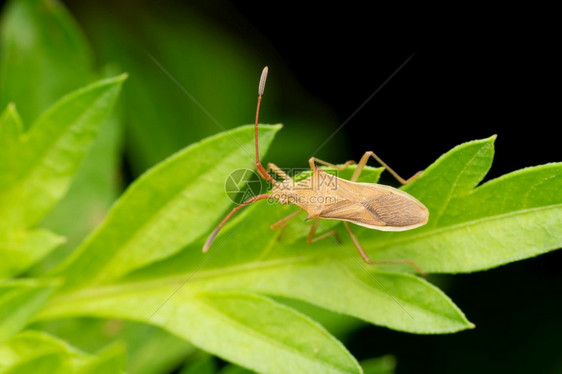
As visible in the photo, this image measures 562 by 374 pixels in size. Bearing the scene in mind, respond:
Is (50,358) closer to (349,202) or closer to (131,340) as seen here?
(131,340)

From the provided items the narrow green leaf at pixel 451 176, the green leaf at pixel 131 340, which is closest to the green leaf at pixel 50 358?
the green leaf at pixel 131 340

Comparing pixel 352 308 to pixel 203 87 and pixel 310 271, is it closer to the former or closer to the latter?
pixel 310 271

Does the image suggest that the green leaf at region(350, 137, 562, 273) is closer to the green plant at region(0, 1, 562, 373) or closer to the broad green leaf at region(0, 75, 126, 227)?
the green plant at region(0, 1, 562, 373)

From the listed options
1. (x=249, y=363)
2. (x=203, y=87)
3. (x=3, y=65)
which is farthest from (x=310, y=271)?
(x=203, y=87)

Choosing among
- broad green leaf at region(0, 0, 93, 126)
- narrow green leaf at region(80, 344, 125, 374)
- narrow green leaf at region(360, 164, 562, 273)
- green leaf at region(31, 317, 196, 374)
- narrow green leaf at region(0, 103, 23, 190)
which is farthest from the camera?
broad green leaf at region(0, 0, 93, 126)

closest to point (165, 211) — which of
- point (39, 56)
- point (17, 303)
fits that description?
point (17, 303)

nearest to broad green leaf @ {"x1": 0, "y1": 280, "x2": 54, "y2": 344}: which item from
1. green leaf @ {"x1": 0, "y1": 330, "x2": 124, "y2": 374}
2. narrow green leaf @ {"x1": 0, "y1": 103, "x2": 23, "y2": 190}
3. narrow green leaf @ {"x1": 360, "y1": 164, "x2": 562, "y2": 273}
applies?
green leaf @ {"x1": 0, "y1": 330, "x2": 124, "y2": 374}

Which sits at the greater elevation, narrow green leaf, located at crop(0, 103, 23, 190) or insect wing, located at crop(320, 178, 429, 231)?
narrow green leaf, located at crop(0, 103, 23, 190)
